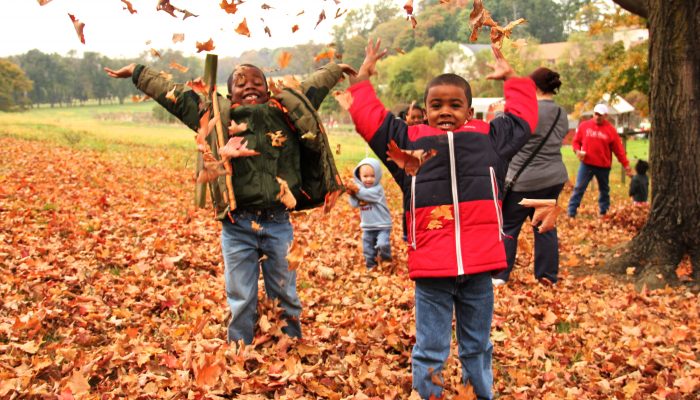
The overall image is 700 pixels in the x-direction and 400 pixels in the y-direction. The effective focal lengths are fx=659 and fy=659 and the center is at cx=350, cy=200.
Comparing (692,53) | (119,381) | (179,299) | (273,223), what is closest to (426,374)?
(273,223)

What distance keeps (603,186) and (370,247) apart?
6142 mm

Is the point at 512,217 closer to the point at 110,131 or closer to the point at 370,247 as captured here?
the point at 370,247

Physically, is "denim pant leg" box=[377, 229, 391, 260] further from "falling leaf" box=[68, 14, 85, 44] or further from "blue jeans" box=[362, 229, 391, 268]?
"falling leaf" box=[68, 14, 85, 44]

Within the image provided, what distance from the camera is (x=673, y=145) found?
736 cm

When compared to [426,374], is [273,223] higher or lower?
higher

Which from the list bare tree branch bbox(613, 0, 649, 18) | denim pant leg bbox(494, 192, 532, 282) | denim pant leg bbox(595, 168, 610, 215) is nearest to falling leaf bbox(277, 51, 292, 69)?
denim pant leg bbox(494, 192, 532, 282)

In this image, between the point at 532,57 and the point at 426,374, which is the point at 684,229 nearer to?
the point at 426,374

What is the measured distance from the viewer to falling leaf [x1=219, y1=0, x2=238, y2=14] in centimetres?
387

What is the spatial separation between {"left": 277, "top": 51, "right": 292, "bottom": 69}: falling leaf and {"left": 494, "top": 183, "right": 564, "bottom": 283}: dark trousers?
10.7 feet

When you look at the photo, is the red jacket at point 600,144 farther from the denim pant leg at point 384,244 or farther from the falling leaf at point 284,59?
the falling leaf at point 284,59

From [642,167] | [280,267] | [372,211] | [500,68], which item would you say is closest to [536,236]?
[372,211]

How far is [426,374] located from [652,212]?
5.04m

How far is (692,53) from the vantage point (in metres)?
7.28

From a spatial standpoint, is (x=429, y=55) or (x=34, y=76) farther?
(x=429, y=55)
